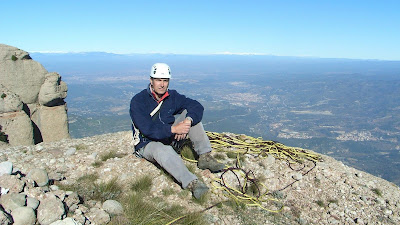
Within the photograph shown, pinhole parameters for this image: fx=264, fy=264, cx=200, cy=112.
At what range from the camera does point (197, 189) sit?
5121 millimetres

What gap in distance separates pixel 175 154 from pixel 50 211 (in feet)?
8.23

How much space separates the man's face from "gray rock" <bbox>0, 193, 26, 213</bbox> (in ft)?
10.5

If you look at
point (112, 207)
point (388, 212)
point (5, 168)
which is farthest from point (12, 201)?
point (388, 212)

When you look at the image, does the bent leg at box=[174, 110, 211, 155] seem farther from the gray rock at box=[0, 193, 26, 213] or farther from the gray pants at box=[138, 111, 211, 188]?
the gray rock at box=[0, 193, 26, 213]

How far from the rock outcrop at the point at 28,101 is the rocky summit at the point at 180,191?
3652 mm

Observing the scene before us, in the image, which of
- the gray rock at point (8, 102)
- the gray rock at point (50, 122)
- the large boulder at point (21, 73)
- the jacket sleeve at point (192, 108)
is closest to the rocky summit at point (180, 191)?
the jacket sleeve at point (192, 108)

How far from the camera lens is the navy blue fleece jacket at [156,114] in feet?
Result: 18.2

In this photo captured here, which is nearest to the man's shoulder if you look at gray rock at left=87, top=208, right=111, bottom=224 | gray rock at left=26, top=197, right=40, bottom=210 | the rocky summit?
the rocky summit

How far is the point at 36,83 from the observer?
11945 millimetres

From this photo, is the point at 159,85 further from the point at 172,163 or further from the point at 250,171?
the point at 250,171

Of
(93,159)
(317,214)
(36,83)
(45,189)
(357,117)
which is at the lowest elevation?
(357,117)

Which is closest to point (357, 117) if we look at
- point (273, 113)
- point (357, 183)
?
point (273, 113)

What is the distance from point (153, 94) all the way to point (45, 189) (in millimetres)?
2814

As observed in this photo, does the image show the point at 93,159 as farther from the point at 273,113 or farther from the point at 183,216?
the point at 273,113
